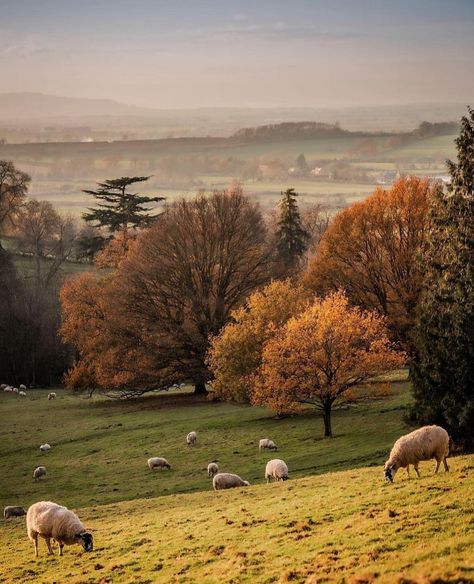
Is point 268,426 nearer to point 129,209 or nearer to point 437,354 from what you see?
point 437,354

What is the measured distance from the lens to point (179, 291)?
64875 millimetres

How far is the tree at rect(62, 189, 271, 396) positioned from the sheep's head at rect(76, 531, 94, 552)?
39993 mm

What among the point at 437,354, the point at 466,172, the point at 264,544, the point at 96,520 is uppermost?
the point at 466,172

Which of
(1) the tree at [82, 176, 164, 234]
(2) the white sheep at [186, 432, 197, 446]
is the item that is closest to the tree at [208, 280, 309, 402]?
(2) the white sheep at [186, 432, 197, 446]

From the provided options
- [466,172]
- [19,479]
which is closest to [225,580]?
[466,172]

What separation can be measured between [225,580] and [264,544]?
2773 mm

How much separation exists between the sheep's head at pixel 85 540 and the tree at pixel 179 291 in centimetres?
3999

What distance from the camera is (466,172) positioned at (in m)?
36.1

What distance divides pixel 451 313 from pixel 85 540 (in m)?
19.6

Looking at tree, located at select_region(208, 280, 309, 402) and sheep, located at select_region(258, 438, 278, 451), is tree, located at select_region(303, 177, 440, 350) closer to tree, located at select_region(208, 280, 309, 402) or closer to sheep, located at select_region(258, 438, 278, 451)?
tree, located at select_region(208, 280, 309, 402)

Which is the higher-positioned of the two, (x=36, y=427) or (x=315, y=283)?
(x=315, y=283)

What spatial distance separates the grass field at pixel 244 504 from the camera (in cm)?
1791

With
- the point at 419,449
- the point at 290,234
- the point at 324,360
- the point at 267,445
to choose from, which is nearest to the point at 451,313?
the point at 419,449

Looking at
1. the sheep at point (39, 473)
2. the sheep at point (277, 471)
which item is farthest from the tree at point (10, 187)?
the sheep at point (277, 471)
